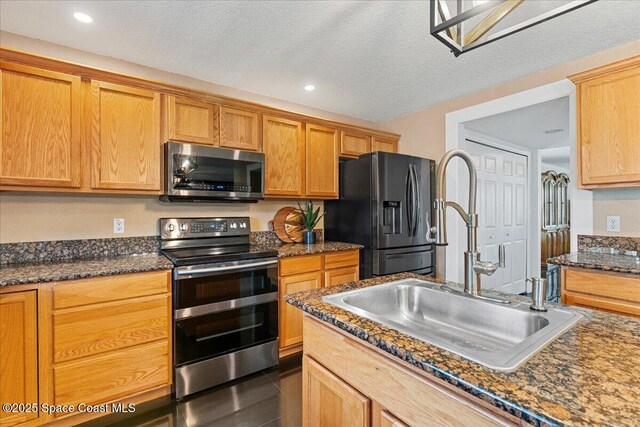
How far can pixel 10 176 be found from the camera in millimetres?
1858

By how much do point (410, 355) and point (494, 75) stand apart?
2.85m

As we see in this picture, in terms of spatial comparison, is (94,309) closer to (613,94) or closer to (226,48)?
(226,48)

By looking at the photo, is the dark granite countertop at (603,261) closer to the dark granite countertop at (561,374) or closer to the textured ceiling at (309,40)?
the dark granite countertop at (561,374)

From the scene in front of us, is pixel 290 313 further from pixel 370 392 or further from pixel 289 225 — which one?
pixel 370 392

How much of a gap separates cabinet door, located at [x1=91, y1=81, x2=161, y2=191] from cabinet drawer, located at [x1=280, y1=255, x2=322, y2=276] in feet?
3.83

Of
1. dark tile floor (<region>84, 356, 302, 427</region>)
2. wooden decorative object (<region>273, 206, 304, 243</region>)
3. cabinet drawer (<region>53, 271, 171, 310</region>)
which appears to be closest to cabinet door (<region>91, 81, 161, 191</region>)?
cabinet drawer (<region>53, 271, 171, 310</region>)

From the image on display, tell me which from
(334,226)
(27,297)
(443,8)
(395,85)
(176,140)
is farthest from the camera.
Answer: (334,226)

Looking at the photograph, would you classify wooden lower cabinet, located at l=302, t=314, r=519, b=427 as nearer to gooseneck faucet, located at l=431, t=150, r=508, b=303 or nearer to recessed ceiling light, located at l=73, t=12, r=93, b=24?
gooseneck faucet, located at l=431, t=150, r=508, b=303

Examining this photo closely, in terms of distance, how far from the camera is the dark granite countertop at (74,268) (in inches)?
66.1

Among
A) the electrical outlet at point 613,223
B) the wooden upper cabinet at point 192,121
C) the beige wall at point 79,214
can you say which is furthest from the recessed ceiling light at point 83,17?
the electrical outlet at point 613,223

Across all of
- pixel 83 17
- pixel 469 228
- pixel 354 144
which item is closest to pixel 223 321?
pixel 469 228

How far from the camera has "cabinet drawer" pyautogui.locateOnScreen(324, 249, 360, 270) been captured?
2.85 metres

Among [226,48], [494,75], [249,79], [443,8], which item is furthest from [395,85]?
[443,8]

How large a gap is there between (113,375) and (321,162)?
7.89 feet
